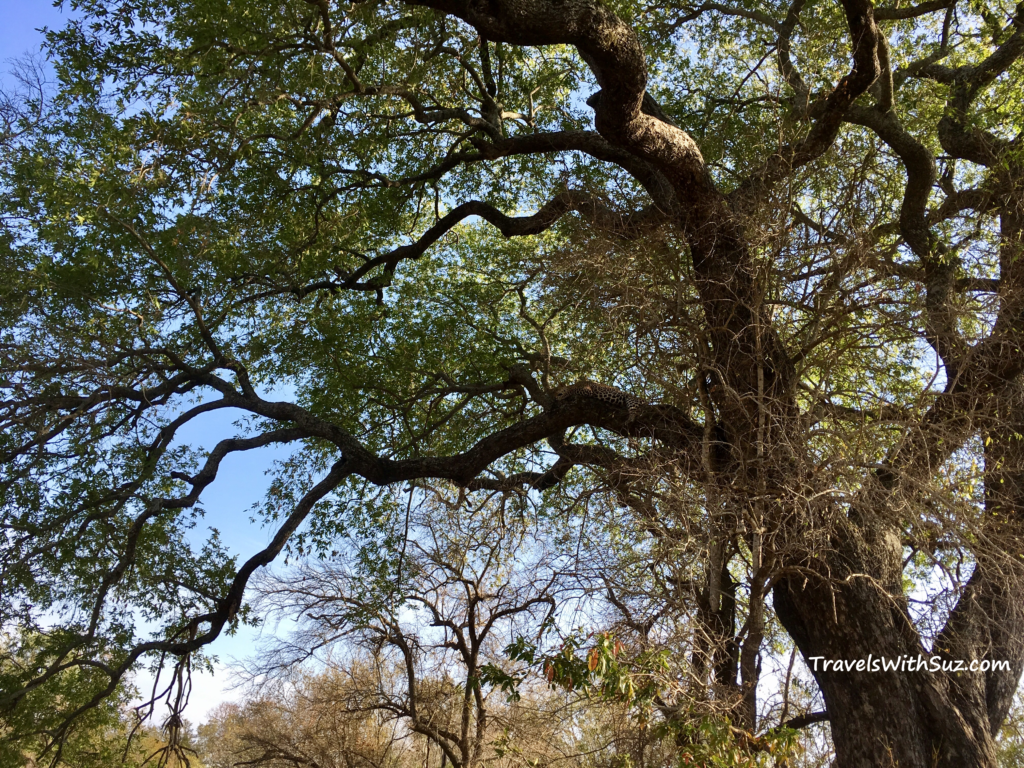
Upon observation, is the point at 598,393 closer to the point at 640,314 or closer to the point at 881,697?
the point at 640,314

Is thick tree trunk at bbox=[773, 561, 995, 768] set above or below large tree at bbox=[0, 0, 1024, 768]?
below

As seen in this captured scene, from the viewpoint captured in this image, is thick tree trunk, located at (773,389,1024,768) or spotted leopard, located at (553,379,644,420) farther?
spotted leopard, located at (553,379,644,420)

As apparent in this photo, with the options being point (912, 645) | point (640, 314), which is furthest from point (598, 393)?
point (912, 645)

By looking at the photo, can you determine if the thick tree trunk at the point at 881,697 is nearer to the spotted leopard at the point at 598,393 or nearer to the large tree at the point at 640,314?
the large tree at the point at 640,314

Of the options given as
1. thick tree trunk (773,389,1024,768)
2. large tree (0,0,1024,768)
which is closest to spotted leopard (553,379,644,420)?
large tree (0,0,1024,768)

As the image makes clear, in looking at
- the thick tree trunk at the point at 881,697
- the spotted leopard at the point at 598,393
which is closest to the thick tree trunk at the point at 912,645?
the thick tree trunk at the point at 881,697

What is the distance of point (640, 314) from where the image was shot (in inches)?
241

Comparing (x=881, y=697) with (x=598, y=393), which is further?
(x=598, y=393)

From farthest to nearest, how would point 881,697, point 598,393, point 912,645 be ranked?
point 598,393 < point 912,645 < point 881,697

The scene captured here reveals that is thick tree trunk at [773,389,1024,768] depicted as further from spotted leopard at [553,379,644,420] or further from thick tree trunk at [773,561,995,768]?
spotted leopard at [553,379,644,420]

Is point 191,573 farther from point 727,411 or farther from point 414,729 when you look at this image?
point 414,729

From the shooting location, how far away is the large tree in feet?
18.2

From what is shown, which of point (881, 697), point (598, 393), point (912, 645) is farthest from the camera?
point (598, 393)

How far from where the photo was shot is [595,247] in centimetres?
612
